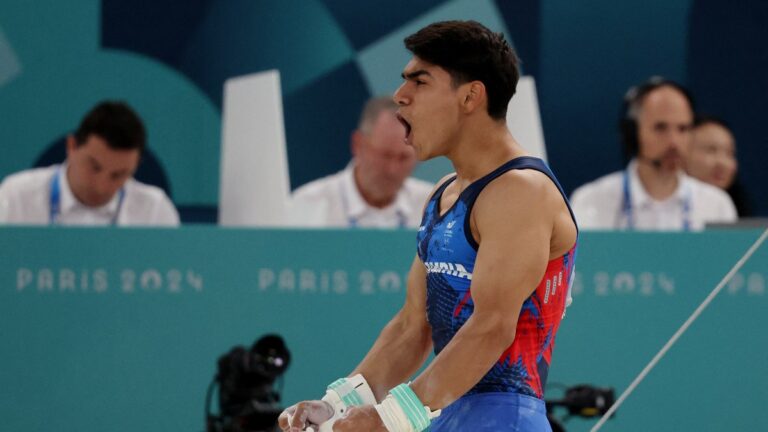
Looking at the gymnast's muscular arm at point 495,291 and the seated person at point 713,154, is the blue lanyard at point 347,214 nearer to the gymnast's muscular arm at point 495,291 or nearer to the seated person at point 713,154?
the seated person at point 713,154

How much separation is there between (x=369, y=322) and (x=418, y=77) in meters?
2.21

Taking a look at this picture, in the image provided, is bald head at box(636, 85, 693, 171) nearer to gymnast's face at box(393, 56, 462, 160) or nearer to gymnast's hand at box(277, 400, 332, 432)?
gymnast's face at box(393, 56, 462, 160)

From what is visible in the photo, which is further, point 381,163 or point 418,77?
point 381,163

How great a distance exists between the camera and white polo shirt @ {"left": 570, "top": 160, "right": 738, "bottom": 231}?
5.82 meters

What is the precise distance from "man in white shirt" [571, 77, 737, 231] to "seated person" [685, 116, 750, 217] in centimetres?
87

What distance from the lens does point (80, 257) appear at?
4.54 metres

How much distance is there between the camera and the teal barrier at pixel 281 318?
453 centimetres

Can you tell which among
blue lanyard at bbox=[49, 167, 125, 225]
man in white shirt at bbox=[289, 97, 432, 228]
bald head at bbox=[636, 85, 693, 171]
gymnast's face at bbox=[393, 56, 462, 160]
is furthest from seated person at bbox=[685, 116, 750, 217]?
gymnast's face at bbox=[393, 56, 462, 160]

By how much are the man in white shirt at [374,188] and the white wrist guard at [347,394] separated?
333cm

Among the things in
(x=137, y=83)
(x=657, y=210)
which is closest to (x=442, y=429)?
(x=657, y=210)

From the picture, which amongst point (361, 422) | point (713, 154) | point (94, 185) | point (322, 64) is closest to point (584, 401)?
point (361, 422)

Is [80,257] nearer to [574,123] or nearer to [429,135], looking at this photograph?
[429,135]

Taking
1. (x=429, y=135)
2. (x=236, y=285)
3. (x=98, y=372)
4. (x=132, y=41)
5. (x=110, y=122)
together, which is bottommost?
(x=98, y=372)

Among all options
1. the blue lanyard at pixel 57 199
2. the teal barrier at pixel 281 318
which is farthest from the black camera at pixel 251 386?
the blue lanyard at pixel 57 199
